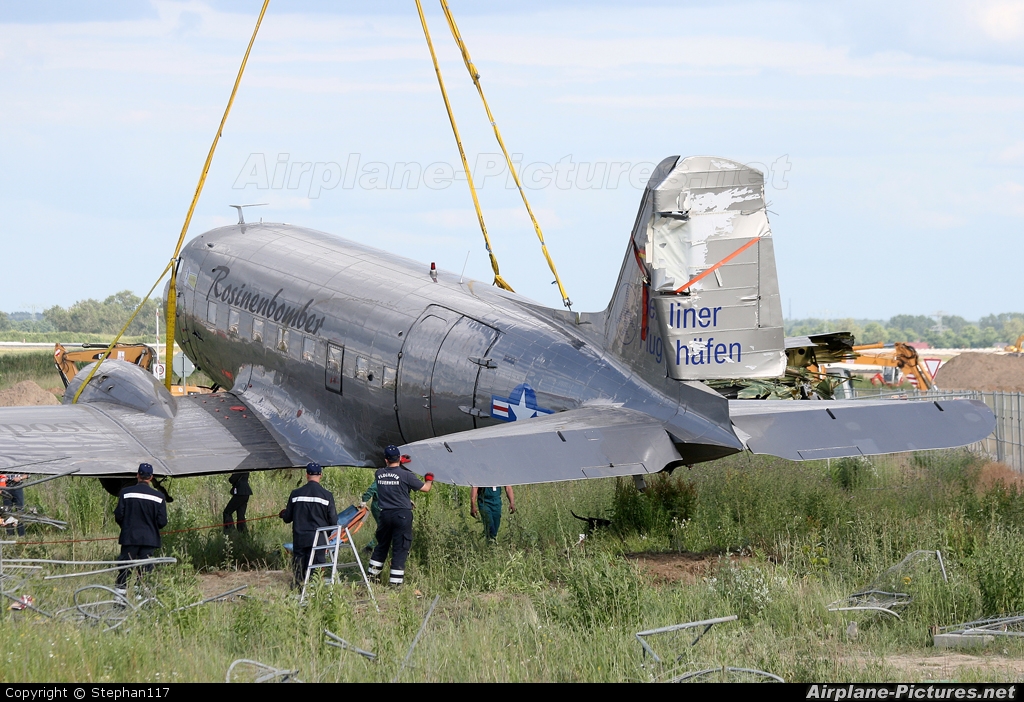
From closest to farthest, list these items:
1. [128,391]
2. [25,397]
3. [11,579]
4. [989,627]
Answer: [989,627], [11,579], [128,391], [25,397]

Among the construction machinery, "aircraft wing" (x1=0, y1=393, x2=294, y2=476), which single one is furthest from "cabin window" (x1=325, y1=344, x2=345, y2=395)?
the construction machinery

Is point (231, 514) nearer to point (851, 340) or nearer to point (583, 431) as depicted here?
point (583, 431)

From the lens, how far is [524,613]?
11.2 m

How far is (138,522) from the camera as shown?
1271 centimetres

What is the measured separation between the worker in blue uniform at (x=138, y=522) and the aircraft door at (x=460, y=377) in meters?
3.93

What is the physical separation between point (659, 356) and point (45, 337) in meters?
132

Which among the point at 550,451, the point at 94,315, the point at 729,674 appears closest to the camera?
the point at 729,674

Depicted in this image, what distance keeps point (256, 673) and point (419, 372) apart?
6629 mm

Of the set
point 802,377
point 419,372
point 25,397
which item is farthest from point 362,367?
point 25,397

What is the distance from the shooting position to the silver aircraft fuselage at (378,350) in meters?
13.5

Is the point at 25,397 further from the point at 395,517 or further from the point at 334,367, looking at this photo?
the point at 395,517

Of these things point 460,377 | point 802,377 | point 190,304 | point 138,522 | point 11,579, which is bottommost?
point 11,579

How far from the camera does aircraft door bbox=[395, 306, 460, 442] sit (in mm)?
15070
